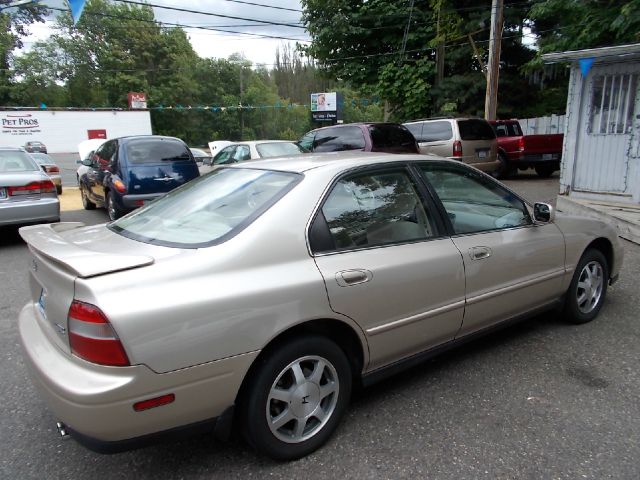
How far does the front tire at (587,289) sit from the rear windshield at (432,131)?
8533mm

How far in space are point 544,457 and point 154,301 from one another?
205 cm

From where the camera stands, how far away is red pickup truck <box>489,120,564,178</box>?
14.0 meters

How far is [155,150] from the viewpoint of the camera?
8570 mm

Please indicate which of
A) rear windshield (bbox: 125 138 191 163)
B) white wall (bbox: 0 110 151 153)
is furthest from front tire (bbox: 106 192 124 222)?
white wall (bbox: 0 110 151 153)

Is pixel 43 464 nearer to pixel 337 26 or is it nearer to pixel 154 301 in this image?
pixel 154 301

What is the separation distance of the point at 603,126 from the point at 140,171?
817 centimetres

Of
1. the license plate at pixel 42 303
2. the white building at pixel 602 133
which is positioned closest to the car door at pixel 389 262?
the license plate at pixel 42 303

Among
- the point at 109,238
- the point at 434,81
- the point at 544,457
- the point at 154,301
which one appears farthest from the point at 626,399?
the point at 434,81

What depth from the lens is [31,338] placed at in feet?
7.84

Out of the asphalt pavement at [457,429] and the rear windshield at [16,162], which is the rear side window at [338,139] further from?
the asphalt pavement at [457,429]

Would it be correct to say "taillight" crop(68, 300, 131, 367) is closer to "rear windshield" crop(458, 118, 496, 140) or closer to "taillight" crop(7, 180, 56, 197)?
"taillight" crop(7, 180, 56, 197)

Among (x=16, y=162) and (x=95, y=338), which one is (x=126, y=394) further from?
(x=16, y=162)

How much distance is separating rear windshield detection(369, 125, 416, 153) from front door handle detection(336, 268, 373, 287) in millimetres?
7169

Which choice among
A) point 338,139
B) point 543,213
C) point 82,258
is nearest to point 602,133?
point 338,139
